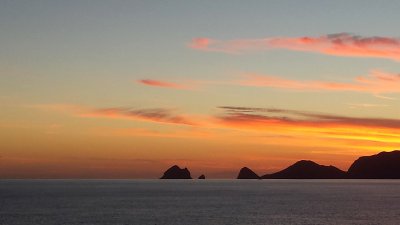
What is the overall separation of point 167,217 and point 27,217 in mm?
32862

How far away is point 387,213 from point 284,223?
41.3 metres

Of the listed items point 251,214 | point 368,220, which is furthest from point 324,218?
point 251,214

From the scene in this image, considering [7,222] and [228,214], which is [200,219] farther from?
[7,222]

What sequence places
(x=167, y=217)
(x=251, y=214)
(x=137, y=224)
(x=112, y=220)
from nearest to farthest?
(x=137, y=224), (x=112, y=220), (x=167, y=217), (x=251, y=214)

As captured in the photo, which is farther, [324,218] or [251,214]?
[251,214]

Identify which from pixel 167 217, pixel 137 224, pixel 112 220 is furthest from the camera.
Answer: pixel 167 217

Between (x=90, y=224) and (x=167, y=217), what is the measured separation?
22.1 metres

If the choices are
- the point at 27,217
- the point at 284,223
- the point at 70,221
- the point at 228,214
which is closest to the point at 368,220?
the point at 284,223

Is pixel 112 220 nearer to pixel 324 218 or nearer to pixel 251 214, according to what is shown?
pixel 251 214

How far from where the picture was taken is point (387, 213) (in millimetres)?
148375

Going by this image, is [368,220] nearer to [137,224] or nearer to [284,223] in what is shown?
[284,223]

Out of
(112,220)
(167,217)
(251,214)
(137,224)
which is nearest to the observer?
(137,224)

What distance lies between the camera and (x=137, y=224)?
117375 millimetres

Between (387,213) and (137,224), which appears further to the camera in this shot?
(387,213)
